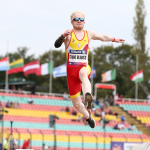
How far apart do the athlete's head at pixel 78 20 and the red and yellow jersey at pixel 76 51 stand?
0.17 meters

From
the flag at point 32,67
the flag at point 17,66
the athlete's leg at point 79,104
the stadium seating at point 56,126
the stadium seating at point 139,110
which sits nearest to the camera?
the athlete's leg at point 79,104

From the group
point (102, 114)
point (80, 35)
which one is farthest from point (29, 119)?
point (80, 35)

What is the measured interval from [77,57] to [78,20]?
0.78 m

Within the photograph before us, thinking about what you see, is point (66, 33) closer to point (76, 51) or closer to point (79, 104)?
point (76, 51)

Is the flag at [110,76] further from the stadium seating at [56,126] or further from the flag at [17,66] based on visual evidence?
the flag at [17,66]

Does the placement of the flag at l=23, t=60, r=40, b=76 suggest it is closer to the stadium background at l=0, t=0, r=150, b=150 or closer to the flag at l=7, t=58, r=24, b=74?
the flag at l=7, t=58, r=24, b=74

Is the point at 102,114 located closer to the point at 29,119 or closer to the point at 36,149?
the point at 29,119

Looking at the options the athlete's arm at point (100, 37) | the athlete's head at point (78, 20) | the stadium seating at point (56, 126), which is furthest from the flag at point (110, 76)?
the athlete's head at point (78, 20)

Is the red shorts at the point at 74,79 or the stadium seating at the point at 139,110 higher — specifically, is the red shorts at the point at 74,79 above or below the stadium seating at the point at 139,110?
above

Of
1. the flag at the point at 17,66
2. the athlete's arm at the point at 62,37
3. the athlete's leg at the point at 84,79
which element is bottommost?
the athlete's leg at the point at 84,79

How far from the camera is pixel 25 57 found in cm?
5631

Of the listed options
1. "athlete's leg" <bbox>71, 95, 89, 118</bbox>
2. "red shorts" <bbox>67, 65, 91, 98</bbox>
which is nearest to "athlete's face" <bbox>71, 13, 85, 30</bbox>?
"red shorts" <bbox>67, 65, 91, 98</bbox>

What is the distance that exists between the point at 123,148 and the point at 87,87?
10985 millimetres

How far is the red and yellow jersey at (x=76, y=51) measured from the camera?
691 centimetres
